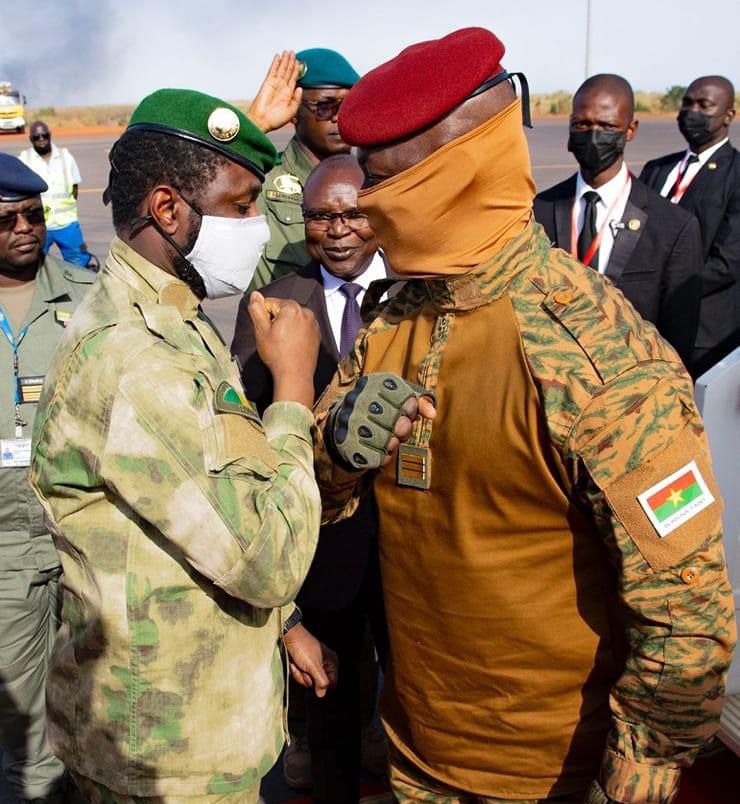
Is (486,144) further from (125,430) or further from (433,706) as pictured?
(433,706)

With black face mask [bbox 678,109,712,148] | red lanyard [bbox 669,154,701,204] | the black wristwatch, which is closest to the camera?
the black wristwatch

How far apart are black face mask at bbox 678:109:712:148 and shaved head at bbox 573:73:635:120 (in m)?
1.56

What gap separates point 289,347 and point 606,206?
2.49 meters

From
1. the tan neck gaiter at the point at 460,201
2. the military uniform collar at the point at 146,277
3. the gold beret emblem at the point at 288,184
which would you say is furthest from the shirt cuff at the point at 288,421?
the gold beret emblem at the point at 288,184

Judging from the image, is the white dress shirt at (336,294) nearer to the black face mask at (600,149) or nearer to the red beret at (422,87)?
the black face mask at (600,149)

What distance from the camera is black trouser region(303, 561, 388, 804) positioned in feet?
9.92

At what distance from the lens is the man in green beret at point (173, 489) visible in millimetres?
1711

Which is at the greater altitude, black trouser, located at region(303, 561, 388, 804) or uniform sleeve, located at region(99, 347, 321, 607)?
uniform sleeve, located at region(99, 347, 321, 607)

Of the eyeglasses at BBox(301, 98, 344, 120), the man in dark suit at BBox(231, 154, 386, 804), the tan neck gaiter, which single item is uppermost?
the tan neck gaiter

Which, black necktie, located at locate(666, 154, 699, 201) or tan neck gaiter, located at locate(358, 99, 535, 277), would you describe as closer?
tan neck gaiter, located at locate(358, 99, 535, 277)

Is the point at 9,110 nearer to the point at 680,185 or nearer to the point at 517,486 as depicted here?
the point at 680,185

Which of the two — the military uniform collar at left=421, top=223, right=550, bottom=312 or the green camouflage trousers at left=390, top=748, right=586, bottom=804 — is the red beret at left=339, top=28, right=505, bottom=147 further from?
the green camouflage trousers at left=390, top=748, right=586, bottom=804

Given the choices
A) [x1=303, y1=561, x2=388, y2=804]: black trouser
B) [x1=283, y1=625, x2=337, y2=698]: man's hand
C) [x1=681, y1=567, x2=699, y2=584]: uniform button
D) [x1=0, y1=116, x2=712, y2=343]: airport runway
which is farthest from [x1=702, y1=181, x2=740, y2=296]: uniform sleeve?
[x1=0, y1=116, x2=712, y2=343]: airport runway

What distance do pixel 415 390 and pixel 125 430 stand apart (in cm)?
54
